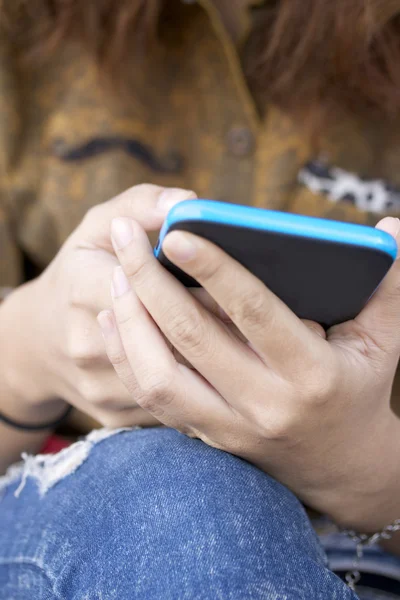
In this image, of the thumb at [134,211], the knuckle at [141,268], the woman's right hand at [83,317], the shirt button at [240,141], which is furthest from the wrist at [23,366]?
the shirt button at [240,141]

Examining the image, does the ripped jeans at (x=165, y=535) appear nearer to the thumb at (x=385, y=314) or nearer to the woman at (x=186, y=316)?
the woman at (x=186, y=316)

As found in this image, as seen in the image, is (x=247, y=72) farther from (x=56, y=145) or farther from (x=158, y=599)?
(x=158, y=599)

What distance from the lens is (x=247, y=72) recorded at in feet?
2.56

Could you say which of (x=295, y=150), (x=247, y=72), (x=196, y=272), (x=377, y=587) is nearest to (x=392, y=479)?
(x=377, y=587)

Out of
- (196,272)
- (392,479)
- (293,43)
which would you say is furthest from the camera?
(293,43)

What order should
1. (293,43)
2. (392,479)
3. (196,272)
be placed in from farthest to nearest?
(293,43) → (392,479) → (196,272)

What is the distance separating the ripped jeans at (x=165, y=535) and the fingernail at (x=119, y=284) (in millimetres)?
132

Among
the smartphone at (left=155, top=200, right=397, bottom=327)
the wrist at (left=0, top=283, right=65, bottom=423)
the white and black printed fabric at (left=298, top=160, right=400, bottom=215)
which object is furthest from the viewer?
the white and black printed fabric at (left=298, top=160, right=400, bottom=215)

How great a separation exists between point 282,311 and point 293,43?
0.50 metres

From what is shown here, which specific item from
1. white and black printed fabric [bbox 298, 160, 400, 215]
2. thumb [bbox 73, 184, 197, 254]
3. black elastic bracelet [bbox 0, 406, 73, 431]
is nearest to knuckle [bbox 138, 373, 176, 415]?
thumb [bbox 73, 184, 197, 254]

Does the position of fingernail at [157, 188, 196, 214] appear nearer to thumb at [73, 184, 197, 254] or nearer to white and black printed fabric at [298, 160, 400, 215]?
thumb at [73, 184, 197, 254]

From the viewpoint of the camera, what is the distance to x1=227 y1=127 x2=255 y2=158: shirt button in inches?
31.0

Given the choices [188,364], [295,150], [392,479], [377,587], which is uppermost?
[295,150]

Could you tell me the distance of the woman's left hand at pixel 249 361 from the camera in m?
0.33
